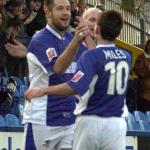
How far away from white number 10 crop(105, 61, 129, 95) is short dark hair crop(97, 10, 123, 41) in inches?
9.1

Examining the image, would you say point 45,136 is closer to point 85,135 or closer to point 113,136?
point 85,135

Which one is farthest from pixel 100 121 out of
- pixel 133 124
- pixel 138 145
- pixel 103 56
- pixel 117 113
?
pixel 133 124

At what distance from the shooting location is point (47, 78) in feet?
18.4

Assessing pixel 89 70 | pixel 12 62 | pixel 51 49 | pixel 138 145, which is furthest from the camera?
pixel 12 62

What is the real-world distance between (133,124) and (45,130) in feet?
13.7

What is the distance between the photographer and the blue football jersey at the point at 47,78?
5.60m

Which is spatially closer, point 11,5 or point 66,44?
point 66,44

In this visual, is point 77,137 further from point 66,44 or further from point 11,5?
point 11,5

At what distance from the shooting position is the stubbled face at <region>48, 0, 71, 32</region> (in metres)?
5.64

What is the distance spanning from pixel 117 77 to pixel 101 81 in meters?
0.15

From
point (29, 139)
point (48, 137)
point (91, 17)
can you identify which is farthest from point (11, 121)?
point (91, 17)

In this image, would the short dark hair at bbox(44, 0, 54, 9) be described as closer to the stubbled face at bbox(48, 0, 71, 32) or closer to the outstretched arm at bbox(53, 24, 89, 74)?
the stubbled face at bbox(48, 0, 71, 32)

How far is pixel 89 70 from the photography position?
5.12 meters

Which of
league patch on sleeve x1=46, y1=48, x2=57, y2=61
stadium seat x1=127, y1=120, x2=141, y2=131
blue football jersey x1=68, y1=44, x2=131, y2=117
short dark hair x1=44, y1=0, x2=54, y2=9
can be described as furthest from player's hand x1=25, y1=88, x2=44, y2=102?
stadium seat x1=127, y1=120, x2=141, y2=131
